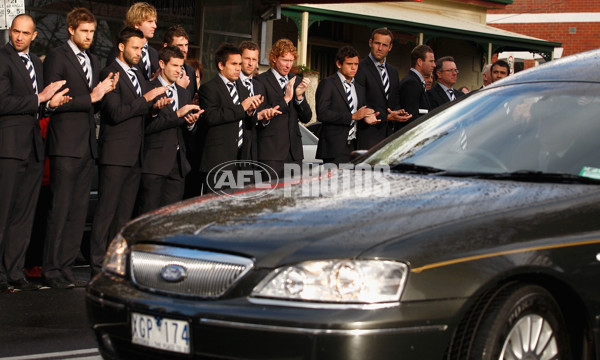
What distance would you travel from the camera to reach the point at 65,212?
8.02m

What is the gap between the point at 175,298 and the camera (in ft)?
13.4

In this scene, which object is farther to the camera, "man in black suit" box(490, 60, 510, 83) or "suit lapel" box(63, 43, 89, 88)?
"man in black suit" box(490, 60, 510, 83)

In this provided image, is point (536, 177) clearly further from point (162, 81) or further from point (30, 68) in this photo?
point (162, 81)

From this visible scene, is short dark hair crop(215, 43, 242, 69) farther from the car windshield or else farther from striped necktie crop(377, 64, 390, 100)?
the car windshield

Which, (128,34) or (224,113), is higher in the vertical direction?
(128,34)

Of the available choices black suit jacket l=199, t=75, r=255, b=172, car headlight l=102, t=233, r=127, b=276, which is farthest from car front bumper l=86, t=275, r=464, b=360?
black suit jacket l=199, t=75, r=255, b=172

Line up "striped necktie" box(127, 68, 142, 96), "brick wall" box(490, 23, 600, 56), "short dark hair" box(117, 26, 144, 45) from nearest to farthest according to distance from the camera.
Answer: "short dark hair" box(117, 26, 144, 45), "striped necktie" box(127, 68, 142, 96), "brick wall" box(490, 23, 600, 56)

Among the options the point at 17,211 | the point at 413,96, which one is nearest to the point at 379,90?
the point at 413,96

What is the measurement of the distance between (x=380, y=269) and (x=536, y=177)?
1273 millimetres

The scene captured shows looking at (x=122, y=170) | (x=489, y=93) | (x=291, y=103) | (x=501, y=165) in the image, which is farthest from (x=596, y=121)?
(x=291, y=103)

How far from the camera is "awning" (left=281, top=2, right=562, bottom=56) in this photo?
24.2 metres

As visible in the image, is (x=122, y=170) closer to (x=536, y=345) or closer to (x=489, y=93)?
(x=489, y=93)

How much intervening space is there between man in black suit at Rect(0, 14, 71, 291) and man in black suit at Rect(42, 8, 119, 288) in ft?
0.44

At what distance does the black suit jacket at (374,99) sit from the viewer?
1027cm
